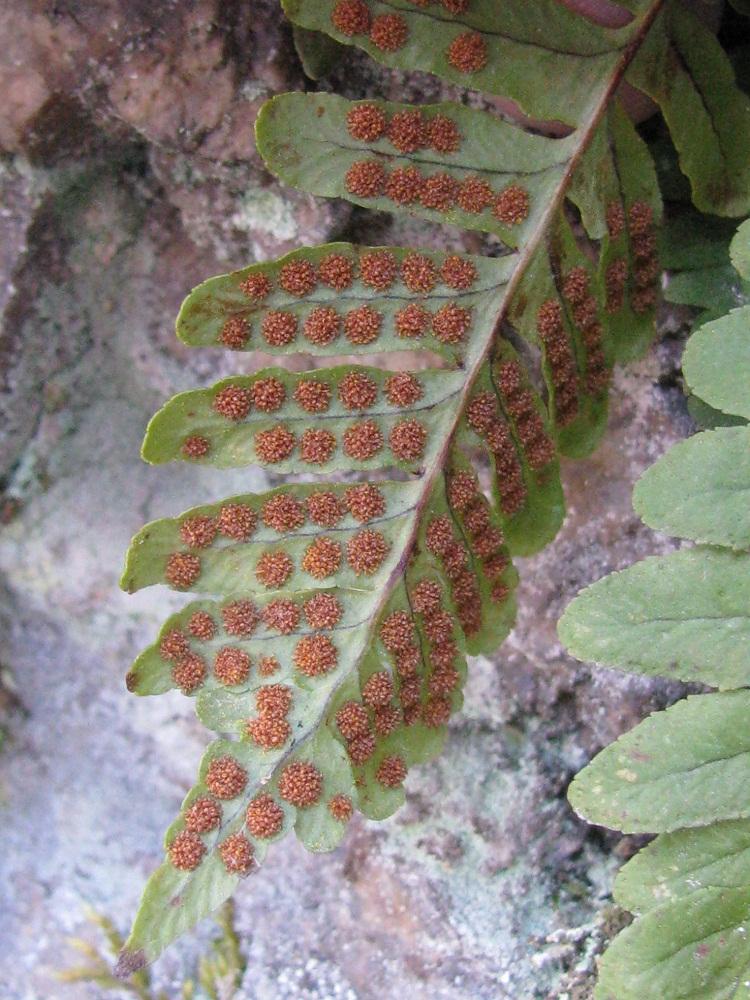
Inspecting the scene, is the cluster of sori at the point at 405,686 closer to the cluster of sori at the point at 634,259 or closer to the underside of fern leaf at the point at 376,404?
the underside of fern leaf at the point at 376,404

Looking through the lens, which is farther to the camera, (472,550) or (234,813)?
(472,550)

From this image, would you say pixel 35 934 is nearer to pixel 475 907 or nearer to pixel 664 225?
pixel 475 907

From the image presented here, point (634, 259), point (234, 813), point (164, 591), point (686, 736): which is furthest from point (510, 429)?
point (164, 591)

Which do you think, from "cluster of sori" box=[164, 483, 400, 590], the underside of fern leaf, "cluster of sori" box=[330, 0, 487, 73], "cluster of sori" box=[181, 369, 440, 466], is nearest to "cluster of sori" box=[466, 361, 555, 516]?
the underside of fern leaf

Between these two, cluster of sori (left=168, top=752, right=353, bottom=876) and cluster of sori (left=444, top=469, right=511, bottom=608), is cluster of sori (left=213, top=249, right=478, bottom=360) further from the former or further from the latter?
cluster of sori (left=168, top=752, right=353, bottom=876)

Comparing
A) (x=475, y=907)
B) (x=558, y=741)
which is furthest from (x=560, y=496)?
(x=475, y=907)

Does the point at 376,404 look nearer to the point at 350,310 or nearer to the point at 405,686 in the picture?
the point at 350,310

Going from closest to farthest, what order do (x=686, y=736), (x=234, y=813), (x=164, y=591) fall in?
(x=686, y=736) → (x=234, y=813) → (x=164, y=591)

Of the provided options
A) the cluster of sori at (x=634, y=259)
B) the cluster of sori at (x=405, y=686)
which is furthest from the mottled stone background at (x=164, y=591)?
the cluster of sori at (x=405, y=686)
